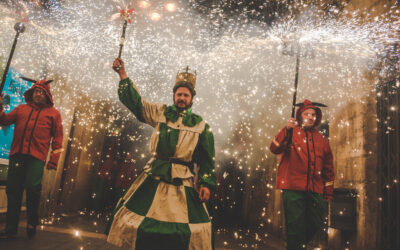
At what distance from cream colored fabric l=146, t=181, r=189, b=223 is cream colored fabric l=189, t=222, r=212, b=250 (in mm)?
110

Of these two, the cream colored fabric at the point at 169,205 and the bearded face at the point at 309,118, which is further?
the bearded face at the point at 309,118

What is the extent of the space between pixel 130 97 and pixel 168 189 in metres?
1.10

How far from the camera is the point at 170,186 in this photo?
2488 millimetres

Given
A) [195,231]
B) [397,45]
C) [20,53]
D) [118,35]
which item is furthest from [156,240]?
[118,35]

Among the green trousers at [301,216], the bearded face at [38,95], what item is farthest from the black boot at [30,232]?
the green trousers at [301,216]

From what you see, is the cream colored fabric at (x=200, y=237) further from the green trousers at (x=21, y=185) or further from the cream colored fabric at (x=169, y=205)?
the green trousers at (x=21, y=185)

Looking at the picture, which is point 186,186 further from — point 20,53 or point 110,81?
point 110,81

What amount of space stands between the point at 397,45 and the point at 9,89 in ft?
23.9

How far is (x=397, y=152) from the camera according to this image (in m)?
4.38

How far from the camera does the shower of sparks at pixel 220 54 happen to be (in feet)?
17.5

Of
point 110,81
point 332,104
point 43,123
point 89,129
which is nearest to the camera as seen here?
point 43,123

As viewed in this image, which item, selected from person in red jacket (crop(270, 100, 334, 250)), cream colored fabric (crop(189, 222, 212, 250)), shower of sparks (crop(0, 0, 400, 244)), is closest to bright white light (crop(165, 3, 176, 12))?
shower of sparks (crop(0, 0, 400, 244))

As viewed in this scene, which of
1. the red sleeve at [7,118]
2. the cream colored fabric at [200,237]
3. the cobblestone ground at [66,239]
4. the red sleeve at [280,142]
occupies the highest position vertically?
the red sleeve at [280,142]

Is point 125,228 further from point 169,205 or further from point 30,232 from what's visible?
point 30,232
